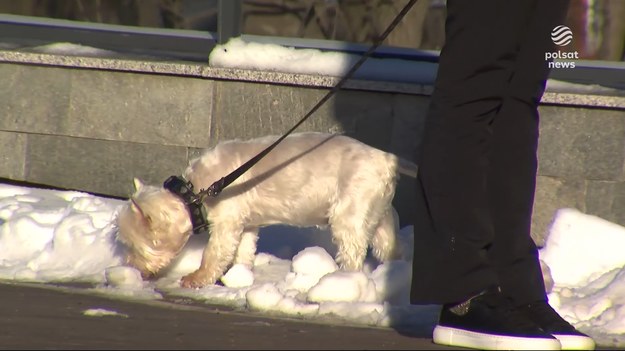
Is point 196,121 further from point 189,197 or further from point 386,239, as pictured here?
point 386,239

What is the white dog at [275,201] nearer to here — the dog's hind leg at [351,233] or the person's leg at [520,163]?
the dog's hind leg at [351,233]

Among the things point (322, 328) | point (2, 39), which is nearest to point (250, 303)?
point (322, 328)

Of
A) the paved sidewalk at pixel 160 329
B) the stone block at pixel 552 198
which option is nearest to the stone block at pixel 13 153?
the paved sidewalk at pixel 160 329

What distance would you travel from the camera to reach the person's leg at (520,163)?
4.11 meters

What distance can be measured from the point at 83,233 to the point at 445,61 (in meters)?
2.84

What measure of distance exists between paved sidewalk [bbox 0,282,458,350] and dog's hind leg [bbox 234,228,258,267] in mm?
936

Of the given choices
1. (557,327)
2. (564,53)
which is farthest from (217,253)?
(564,53)

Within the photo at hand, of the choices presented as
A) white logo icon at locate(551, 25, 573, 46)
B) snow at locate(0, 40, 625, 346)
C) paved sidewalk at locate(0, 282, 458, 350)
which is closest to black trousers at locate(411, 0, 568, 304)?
paved sidewalk at locate(0, 282, 458, 350)

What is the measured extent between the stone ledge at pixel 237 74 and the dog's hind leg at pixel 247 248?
118 cm

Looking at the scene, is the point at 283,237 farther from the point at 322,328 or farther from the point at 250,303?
the point at 322,328

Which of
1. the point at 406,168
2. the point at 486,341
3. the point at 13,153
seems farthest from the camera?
the point at 13,153

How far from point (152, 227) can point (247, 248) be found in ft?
2.07

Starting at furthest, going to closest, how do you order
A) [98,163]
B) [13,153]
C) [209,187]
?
[13,153] < [98,163] < [209,187]

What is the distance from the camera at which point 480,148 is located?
409cm
